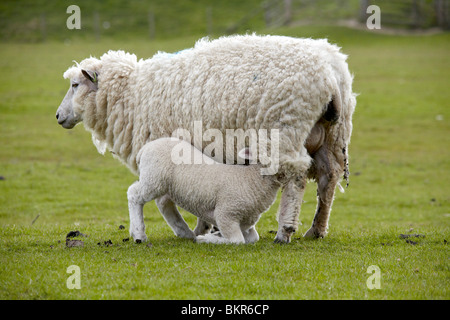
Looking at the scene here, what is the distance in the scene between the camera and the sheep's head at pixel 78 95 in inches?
320

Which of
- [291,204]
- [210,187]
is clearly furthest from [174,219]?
[291,204]

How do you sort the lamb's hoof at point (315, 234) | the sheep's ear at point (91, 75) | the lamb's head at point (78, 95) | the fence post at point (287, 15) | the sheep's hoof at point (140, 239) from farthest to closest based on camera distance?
the fence post at point (287, 15), the lamb's head at point (78, 95), the sheep's ear at point (91, 75), the lamb's hoof at point (315, 234), the sheep's hoof at point (140, 239)

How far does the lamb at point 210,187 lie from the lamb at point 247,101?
27 centimetres

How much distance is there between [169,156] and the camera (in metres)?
6.82

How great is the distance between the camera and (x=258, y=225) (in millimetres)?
9242

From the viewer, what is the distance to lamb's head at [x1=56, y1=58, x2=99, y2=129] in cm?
813

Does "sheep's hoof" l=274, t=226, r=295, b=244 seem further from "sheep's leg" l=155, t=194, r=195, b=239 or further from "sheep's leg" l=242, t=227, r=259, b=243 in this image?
"sheep's leg" l=155, t=194, r=195, b=239

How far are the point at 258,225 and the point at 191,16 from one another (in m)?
36.9

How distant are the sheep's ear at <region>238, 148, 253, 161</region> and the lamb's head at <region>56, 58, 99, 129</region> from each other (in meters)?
2.68

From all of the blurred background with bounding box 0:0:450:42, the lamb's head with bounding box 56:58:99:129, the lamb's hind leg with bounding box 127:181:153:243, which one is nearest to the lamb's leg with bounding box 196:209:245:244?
the lamb's hind leg with bounding box 127:181:153:243

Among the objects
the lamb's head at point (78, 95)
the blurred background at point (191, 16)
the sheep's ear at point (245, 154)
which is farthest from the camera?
the blurred background at point (191, 16)

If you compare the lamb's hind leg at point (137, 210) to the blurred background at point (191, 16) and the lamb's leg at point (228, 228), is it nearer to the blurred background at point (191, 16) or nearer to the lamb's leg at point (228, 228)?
the lamb's leg at point (228, 228)

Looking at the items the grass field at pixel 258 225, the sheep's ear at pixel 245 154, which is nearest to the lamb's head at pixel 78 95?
the grass field at pixel 258 225

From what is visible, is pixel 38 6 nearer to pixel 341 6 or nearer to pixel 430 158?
pixel 341 6
